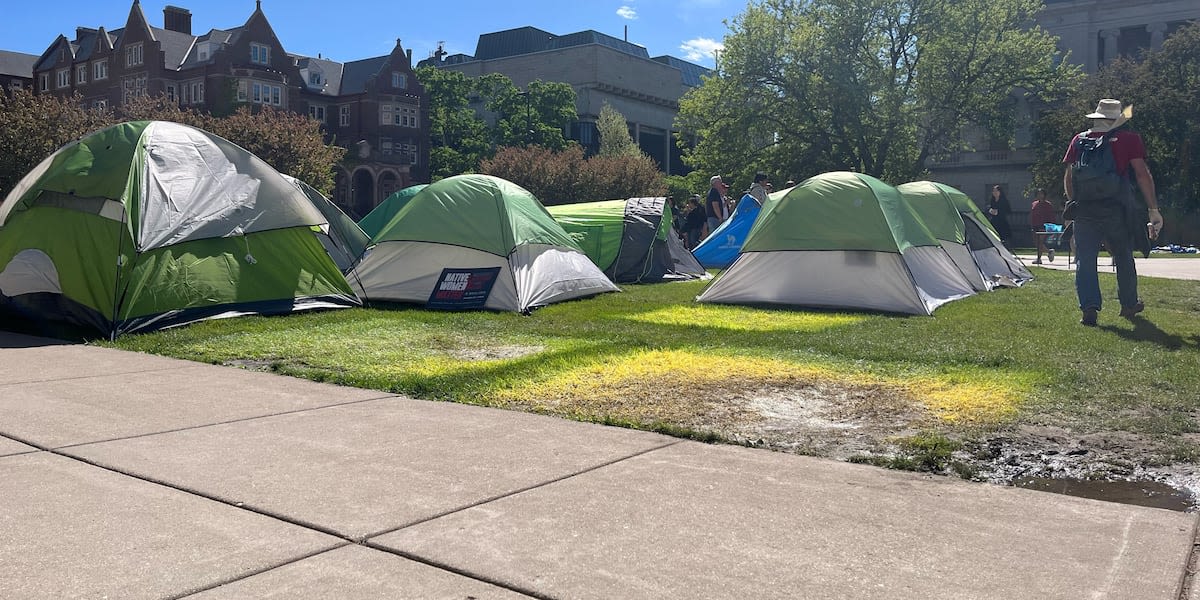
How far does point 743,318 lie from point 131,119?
2917cm

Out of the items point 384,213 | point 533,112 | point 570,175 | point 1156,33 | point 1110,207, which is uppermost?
point 1156,33

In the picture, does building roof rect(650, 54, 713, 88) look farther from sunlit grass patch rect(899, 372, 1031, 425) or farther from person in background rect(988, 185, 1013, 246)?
sunlit grass patch rect(899, 372, 1031, 425)

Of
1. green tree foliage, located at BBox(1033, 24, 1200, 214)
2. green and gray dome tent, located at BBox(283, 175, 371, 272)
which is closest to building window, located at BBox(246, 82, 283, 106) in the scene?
green tree foliage, located at BBox(1033, 24, 1200, 214)

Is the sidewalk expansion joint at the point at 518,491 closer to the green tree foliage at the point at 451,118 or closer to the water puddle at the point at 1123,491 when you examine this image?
the water puddle at the point at 1123,491

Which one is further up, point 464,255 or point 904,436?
point 464,255

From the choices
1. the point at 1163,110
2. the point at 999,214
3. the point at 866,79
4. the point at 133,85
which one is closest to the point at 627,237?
the point at 999,214

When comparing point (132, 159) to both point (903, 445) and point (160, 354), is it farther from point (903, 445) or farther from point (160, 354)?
point (903, 445)

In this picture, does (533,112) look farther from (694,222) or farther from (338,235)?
(338,235)

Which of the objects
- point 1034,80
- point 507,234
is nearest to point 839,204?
point 507,234

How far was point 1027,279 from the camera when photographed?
16.1 metres

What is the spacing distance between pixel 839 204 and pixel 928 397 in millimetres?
5870

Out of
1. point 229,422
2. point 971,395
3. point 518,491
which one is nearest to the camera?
point 518,491

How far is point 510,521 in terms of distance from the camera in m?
3.42

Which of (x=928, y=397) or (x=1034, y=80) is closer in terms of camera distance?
(x=928, y=397)
